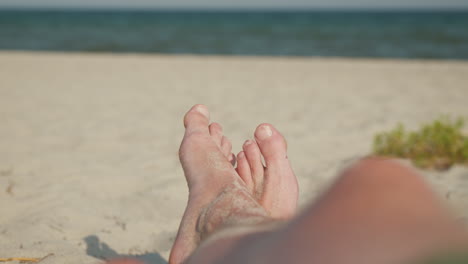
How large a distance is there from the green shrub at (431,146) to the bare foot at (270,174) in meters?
1.06

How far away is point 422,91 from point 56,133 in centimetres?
401

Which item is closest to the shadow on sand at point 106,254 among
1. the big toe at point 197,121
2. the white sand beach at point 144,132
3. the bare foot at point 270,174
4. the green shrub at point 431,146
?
the white sand beach at point 144,132

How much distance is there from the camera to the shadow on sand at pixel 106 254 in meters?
1.53

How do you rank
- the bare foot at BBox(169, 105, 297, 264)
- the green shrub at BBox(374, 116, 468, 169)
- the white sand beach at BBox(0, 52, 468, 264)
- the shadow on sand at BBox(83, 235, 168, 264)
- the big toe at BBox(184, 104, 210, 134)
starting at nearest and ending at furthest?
the bare foot at BBox(169, 105, 297, 264)
the shadow on sand at BBox(83, 235, 168, 264)
the white sand beach at BBox(0, 52, 468, 264)
the big toe at BBox(184, 104, 210, 134)
the green shrub at BBox(374, 116, 468, 169)

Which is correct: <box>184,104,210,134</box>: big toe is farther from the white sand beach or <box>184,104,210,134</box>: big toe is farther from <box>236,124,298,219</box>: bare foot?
the white sand beach

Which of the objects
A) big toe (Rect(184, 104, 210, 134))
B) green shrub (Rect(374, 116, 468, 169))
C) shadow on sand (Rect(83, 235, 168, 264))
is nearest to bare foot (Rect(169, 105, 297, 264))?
big toe (Rect(184, 104, 210, 134))

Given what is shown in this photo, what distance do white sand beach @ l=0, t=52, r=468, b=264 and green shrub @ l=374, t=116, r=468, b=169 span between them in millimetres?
134

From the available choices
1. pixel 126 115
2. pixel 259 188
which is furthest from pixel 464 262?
pixel 126 115

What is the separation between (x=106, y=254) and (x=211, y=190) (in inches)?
20.2

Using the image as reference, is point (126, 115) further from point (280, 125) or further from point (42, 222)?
point (42, 222)

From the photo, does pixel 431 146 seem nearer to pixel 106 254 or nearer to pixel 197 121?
pixel 197 121

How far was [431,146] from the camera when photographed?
8.27 feet

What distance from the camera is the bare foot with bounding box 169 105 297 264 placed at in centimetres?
118

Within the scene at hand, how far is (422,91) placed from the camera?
16.0 feet
